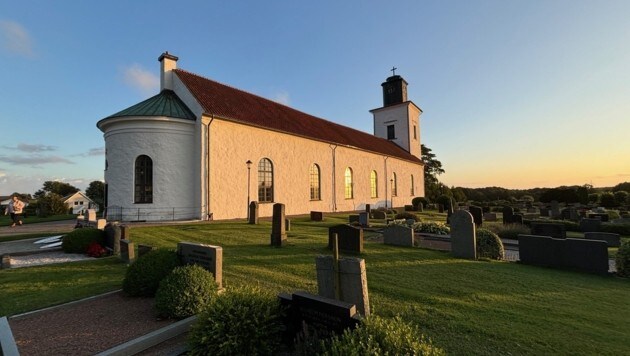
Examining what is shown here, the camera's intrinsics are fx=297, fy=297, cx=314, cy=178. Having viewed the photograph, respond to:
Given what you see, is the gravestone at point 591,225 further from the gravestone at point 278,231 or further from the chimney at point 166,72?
the chimney at point 166,72

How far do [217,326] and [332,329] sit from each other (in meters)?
1.16

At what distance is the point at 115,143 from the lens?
51.2 ft

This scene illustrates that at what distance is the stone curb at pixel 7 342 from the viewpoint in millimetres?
3324

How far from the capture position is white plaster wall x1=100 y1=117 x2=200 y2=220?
15.3 m

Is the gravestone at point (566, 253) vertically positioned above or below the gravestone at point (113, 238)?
below

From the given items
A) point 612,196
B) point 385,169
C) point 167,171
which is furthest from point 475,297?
point 612,196

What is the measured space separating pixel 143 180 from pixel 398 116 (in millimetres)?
31441

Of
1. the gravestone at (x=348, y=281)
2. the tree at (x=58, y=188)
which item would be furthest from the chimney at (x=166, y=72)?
the tree at (x=58, y=188)

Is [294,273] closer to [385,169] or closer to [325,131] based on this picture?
[325,131]

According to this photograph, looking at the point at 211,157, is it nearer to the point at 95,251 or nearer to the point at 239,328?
the point at 95,251

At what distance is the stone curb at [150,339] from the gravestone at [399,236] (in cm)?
716

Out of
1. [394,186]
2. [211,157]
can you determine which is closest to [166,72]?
→ [211,157]

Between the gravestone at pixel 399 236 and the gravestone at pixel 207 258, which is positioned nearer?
the gravestone at pixel 207 258

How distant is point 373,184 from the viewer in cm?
2972
